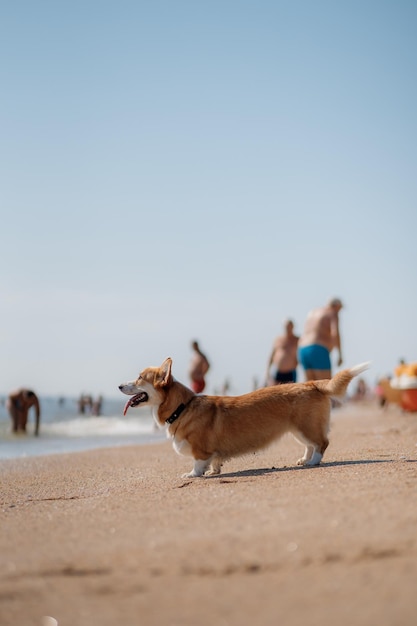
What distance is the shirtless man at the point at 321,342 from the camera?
8.86 m

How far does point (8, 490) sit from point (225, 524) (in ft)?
11.0

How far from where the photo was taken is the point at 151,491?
5043mm

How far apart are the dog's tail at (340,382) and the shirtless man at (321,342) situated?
2905 millimetres

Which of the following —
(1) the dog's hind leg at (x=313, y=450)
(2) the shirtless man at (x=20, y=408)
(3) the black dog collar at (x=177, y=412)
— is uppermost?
(3) the black dog collar at (x=177, y=412)

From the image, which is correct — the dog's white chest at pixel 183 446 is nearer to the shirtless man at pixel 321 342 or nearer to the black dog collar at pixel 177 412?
the black dog collar at pixel 177 412

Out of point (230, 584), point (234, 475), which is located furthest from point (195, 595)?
point (234, 475)

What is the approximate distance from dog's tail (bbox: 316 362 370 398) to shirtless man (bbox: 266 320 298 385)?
5.07m

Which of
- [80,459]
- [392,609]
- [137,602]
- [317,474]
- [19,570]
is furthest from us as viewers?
[80,459]

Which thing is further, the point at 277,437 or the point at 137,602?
the point at 277,437

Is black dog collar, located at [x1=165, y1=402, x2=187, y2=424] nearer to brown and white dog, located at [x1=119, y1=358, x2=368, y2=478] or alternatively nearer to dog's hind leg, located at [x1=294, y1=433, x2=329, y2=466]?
brown and white dog, located at [x1=119, y1=358, x2=368, y2=478]

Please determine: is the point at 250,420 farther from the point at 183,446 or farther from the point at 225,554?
the point at 225,554

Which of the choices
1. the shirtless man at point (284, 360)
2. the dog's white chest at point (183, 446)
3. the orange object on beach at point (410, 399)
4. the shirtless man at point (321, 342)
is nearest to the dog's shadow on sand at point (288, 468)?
the dog's white chest at point (183, 446)

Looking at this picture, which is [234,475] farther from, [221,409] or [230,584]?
[230,584]

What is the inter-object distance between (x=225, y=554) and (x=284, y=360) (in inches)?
330
